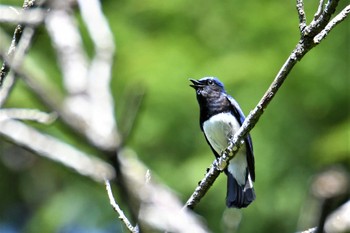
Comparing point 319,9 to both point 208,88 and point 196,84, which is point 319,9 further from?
point 196,84

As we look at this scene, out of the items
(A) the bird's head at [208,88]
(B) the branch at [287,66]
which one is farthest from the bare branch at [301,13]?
(A) the bird's head at [208,88]

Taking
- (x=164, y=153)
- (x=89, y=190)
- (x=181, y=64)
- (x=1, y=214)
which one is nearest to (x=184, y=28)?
(x=181, y=64)

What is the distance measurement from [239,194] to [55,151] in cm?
321

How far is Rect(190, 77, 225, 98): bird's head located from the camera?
5.09 metres

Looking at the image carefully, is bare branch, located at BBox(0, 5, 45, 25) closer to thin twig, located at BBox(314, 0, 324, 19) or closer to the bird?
thin twig, located at BBox(314, 0, 324, 19)

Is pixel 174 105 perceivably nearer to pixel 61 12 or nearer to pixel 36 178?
pixel 36 178

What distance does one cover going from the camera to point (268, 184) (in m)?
6.79

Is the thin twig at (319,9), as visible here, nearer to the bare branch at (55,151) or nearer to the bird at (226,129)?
the bare branch at (55,151)

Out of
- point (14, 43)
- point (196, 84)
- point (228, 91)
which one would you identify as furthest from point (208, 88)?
point (14, 43)

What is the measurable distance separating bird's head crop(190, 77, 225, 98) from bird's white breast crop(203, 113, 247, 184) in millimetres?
218

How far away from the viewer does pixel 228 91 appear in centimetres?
676

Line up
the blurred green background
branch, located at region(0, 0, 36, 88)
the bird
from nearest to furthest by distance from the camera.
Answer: branch, located at region(0, 0, 36, 88) < the bird < the blurred green background

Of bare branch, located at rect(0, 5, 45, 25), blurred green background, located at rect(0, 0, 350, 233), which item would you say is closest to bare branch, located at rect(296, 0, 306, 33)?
bare branch, located at rect(0, 5, 45, 25)

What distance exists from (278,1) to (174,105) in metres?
1.44
